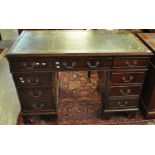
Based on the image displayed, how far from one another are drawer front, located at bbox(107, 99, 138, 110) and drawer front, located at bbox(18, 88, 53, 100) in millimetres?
568

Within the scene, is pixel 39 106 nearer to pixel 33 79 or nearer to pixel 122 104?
pixel 33 79

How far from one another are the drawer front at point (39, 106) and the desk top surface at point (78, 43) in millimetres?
499

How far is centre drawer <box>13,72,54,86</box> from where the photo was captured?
1.40 m

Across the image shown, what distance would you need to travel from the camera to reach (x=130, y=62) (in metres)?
1.39

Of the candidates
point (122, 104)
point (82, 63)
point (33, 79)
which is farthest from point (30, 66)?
point (122, 104)

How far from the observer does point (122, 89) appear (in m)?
1.55

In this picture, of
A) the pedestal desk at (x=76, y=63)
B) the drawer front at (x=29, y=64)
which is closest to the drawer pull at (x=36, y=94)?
the pedestal desk at (x=76, y=63)

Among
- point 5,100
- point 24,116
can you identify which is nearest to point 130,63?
point 24,116

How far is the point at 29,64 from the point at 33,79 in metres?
0.15

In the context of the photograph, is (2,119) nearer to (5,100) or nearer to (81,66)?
(5,100)

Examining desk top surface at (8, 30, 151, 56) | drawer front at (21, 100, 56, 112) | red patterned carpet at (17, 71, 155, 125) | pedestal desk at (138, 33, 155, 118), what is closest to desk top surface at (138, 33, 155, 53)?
pedestal desk at (138, 33, 155, 118)

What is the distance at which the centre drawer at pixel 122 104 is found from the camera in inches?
63.6

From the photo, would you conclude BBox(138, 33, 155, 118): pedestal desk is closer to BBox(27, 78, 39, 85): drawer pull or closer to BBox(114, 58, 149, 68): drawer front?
BBox(114, 58, 149, 68): drawer front

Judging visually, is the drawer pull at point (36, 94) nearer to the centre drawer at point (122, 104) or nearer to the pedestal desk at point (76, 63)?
the pedestal desk at point (76, 63)
